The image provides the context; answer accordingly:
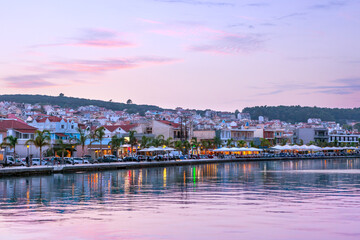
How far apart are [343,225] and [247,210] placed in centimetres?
539

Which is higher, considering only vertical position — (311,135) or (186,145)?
(311,135)

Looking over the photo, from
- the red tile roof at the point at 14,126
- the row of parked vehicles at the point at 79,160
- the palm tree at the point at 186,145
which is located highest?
the red tile roof at the point at 14,126

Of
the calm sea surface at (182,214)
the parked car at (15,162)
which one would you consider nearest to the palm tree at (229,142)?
the parked car at (15,162)

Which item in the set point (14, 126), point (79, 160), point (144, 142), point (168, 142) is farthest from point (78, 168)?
point (168, 142)

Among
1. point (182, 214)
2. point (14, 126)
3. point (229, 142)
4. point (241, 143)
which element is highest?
point (14, 126)

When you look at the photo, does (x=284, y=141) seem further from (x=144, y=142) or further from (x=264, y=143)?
(x=144, y=142)

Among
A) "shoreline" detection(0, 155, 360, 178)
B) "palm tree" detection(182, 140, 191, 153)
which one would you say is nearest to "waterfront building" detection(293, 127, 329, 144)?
"palm tree" detection(182, 140, 191, 153)

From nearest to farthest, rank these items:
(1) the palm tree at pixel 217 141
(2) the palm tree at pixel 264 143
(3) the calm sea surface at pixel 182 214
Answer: (3) the calm sea surface at pixel 182 214 → (1) the palm tree at pixel 217 141 → (2) the palm tree at pixel 264 143

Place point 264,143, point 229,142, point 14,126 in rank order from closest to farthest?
point 14,126
point 229,142
point 264,143

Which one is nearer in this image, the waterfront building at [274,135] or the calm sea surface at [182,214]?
the calm sea surface at [182,214]

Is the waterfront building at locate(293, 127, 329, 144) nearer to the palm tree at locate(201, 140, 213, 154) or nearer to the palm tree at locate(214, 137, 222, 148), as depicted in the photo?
the palm tree at locate(214, 137, 222, 148)

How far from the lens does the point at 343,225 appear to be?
20.6 m

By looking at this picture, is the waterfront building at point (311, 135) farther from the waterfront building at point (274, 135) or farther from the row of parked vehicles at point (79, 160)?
the row of parked vehicles at point (79, 160)

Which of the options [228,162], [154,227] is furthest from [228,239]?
[228,162]
